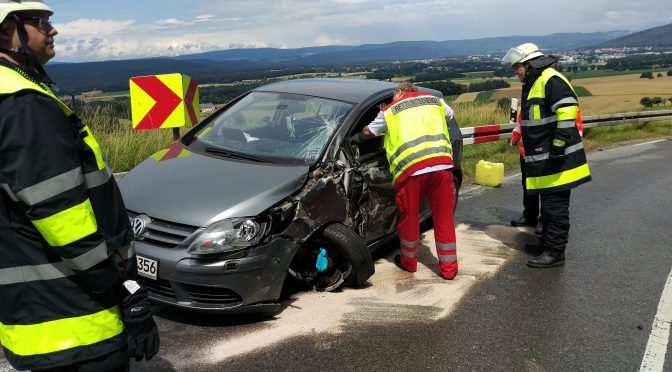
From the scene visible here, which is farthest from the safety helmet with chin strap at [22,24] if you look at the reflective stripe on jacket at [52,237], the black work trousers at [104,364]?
the black work trousers at [104,364]

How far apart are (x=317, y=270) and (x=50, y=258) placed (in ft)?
8.16

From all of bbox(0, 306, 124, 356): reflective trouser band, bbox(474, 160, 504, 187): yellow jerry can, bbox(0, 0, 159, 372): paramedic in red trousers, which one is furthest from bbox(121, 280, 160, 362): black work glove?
bbox(474, 160, 504, 187): yellow jerry can

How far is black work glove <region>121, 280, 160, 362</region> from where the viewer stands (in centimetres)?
198

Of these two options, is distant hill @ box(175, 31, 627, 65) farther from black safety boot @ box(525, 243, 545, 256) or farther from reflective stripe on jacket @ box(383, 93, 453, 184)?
reflective stripe on jacket @ box(383, 93, 453, 184)

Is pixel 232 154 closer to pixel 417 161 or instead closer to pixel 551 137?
pixel 417 161

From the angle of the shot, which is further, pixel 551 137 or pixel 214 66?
pixel 214 66

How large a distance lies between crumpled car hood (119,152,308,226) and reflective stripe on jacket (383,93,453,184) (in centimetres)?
89

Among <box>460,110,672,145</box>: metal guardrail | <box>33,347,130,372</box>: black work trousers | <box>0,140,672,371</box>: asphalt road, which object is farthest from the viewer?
<box>460,110,672,145</box>: metal guardrail

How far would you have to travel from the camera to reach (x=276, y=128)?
475 centimetres

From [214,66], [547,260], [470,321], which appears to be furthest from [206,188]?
[214,66]

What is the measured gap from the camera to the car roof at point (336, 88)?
500 cm

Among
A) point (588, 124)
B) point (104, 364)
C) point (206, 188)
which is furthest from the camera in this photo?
point (588, 124)

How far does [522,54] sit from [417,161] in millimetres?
1708

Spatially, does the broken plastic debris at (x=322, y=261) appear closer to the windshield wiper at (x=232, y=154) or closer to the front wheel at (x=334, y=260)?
the front wheel at (x=334, y=260)
